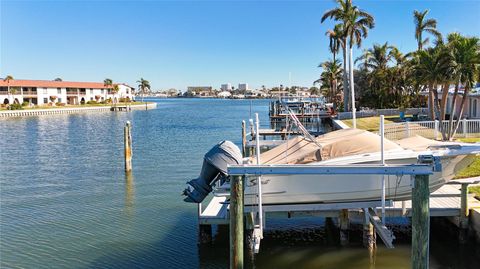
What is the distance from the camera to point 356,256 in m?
12.8

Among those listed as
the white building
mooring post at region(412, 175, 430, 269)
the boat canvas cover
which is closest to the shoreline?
the white building

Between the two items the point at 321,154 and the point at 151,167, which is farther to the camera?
the point at 151,167

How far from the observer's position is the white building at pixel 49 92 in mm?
99938

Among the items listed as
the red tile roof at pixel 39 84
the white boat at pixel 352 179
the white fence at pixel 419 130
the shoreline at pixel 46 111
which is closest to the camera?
the white boat at pixel 352 179

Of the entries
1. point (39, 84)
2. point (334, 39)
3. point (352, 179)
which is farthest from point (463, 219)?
point (39, 84)

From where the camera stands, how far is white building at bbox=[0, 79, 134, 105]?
3935 inches

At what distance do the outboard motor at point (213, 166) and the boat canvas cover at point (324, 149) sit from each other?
1.94 meters

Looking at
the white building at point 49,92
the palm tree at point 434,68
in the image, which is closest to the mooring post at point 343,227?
the palm tree at point 434,68

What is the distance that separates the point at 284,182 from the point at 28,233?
10.0 metres

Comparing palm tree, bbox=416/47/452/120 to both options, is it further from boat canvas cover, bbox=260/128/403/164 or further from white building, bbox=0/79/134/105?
white building, bbox=0/79/134/105

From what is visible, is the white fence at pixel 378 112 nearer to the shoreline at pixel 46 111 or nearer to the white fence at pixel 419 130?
the white fence at pixel 419 130

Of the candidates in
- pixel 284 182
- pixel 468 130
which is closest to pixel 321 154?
pixel 284 182

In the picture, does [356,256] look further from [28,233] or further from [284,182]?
[28,233]

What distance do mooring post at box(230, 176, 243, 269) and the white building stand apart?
338 ft
